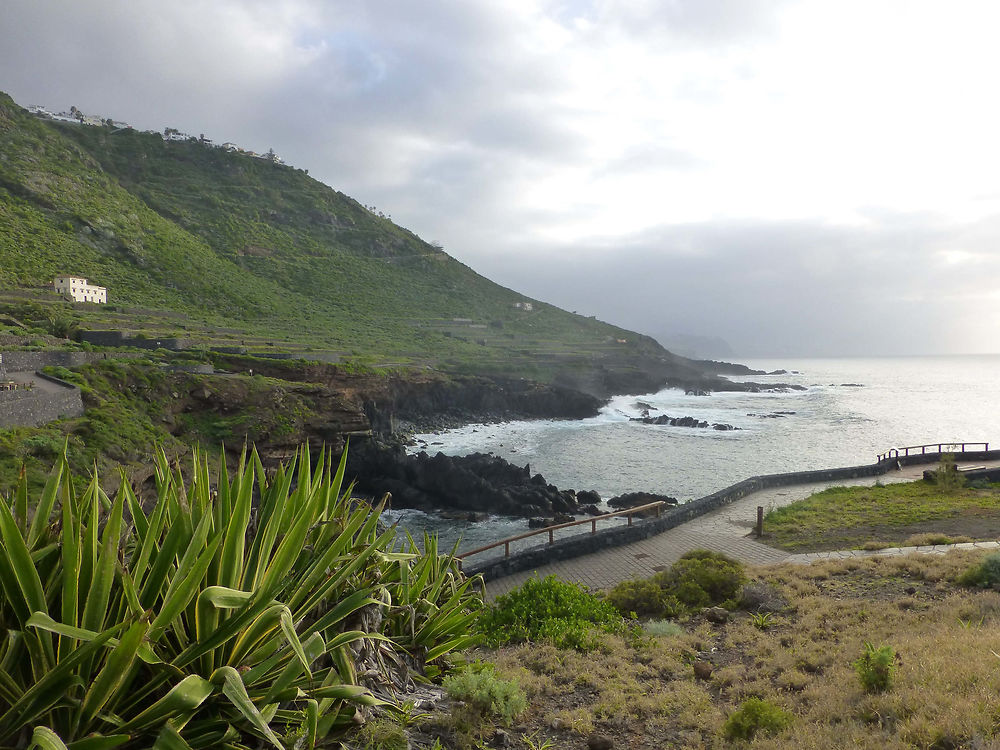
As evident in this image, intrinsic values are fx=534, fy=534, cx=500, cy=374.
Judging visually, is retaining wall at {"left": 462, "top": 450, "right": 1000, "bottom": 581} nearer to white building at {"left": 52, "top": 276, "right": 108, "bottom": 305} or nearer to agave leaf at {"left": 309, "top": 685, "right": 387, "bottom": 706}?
agave leaf at {"left": 309, "top": 685, "right": 387, "bottom": 706}

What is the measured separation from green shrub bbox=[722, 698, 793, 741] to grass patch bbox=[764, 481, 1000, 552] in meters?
8.67

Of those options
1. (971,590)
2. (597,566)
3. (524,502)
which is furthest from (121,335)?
(971,590)

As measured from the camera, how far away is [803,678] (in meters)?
4.35

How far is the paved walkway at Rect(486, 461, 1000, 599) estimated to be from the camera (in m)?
10.3

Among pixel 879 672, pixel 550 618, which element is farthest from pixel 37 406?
pixel 879 672

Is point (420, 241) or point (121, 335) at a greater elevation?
point (420, 241)

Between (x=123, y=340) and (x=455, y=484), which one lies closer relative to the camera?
(x=455, y=484)

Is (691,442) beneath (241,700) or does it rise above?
beneath

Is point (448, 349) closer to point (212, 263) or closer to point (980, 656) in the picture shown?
point (212, 263)

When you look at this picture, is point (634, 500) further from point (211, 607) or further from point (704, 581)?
point (211, 607)

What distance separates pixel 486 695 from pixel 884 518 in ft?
46.4

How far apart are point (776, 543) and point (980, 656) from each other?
8.60 m

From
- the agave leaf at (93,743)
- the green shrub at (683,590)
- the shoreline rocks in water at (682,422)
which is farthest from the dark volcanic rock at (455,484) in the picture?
the shoreline rocks in water at (682,422)

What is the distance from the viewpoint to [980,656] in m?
3.88
